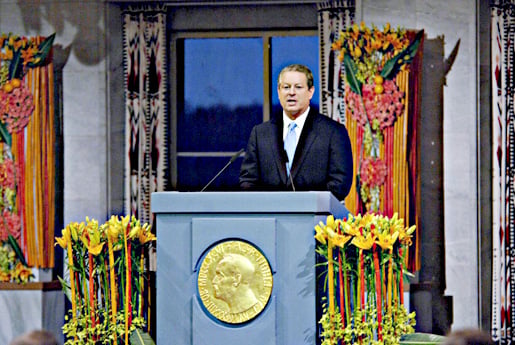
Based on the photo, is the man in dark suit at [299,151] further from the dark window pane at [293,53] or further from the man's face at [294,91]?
the dark window pane at [293,53]

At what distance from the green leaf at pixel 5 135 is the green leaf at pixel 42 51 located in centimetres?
56

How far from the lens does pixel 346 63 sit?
26.5 ft

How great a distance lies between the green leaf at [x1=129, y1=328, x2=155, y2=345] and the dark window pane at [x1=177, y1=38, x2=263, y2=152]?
15.9ft

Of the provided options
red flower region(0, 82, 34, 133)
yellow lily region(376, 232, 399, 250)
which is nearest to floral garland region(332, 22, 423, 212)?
red flower region(0, 82, 34, 133)

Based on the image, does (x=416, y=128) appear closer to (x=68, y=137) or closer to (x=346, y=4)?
(x=346, y=4)

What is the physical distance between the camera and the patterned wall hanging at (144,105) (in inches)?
340

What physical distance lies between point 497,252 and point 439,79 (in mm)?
1499

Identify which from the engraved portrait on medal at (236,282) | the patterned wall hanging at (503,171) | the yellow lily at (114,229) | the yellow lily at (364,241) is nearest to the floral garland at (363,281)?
the yellow lily at (364,241)

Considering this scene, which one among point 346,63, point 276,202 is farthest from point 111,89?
point 276,202

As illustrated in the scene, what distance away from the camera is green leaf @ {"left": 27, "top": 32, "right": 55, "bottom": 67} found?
27.2 feet

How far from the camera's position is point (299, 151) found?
4387mm

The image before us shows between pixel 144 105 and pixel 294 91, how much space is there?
4.48 m

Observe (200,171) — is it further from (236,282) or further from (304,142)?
(236,282)

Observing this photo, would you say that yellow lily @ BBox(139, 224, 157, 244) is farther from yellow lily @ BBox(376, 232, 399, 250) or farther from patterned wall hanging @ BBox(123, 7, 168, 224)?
patterned wall hanging @ BBox(123, 7, 168, 224)
